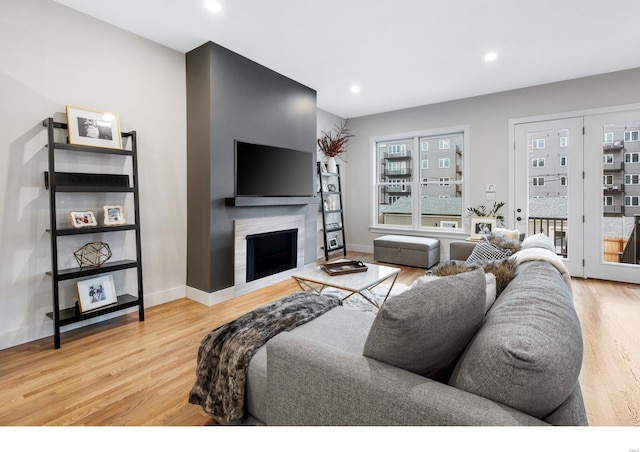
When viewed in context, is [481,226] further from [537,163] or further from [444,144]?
[444,144]

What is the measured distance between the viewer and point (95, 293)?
2.62m

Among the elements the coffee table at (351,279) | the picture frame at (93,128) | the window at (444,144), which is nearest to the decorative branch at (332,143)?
the window at (444,144)

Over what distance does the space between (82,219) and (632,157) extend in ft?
19.6

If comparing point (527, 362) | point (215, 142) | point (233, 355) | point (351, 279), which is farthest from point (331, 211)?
point (527, 362)

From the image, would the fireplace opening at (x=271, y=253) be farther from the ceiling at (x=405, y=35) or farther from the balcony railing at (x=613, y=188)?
the balcony railing at (x=613, y=188)

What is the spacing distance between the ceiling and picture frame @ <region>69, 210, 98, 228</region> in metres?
1.69

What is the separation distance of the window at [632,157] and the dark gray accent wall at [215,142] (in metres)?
4.51

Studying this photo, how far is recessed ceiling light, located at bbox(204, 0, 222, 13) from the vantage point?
100 inches

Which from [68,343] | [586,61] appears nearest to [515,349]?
[68,343]

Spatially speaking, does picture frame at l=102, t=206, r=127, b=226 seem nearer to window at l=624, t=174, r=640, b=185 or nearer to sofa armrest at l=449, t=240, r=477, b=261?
sofa armrest at l=449, t=240, r=477, b=261

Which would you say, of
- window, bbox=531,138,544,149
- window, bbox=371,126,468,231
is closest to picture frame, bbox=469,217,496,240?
window, bbox=371,126,468,231

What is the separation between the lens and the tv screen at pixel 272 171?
11.6ft

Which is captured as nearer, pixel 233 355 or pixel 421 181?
pixel 233 355

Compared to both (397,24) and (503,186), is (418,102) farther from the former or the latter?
(397,24)
